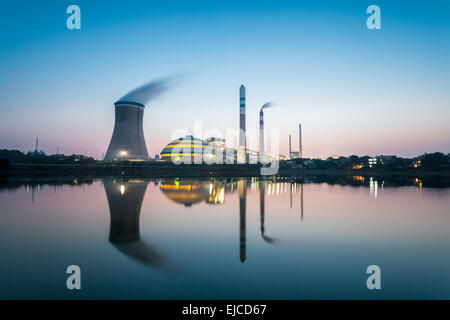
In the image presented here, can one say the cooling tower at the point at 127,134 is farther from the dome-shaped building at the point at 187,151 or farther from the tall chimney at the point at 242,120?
the tall chimney at the point at 242,120

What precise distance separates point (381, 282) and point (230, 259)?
235 cm

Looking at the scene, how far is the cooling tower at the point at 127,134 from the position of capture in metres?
51.1

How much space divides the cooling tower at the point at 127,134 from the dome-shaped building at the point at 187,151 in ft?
101

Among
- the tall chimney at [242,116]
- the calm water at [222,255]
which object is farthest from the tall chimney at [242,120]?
the calm water at [222,255]

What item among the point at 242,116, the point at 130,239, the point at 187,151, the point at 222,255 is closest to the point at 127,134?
the point at 187,151

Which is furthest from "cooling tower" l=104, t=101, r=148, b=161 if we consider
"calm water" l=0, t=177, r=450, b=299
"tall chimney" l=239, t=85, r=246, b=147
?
"calm water" l=0, t=177, r=450, b=299

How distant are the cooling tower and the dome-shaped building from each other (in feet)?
101

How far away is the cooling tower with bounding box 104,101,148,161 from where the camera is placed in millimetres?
51062

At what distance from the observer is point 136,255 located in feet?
14.9

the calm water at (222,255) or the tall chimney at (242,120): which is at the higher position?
the tall chimney at (242,120)

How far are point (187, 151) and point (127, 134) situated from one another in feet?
113
